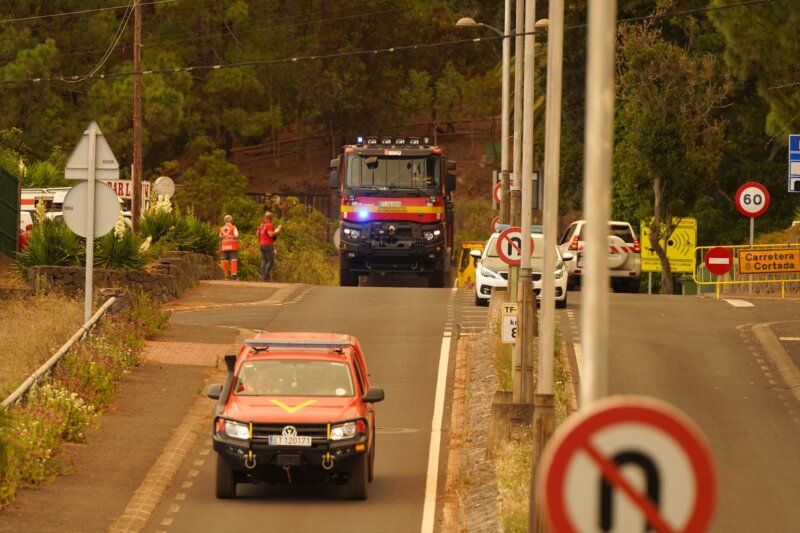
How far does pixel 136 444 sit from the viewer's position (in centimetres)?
1988

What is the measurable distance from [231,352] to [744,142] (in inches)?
1209

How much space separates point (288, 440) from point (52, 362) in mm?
5005

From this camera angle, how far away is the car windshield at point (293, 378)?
17.4 meters

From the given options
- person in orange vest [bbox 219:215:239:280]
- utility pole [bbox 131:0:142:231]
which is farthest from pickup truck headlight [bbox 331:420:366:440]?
person in orange vest [bbox 219:215:239:280]

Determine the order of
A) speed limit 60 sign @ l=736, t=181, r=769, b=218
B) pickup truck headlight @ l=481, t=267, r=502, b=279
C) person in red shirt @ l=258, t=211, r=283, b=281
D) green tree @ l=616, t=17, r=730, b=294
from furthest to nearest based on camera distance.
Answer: green tree @ l=616, t=17, r=730, b=294, person in red shirt @ l=258, t=211, r=283, b=281, speed limit 60 sign @ l=736, t=181, r=769, b=218, pickup truck headlight @ l=481, t=267, r=502, b=279

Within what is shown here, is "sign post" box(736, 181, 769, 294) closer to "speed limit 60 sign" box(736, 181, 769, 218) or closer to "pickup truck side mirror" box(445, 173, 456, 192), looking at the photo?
"speed limit 60 sign" box(736, 181, 769, 218)

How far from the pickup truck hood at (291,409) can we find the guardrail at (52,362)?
229 centimetres

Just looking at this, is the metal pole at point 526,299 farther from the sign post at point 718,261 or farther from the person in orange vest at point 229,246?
the person in orange vest at point 229,246

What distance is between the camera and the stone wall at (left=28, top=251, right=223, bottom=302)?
1270 inches

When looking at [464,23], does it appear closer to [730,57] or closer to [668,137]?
[730,57]

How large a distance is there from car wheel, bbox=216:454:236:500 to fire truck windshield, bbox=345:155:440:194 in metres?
23.0

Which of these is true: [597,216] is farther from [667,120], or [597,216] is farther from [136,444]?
[667,120]

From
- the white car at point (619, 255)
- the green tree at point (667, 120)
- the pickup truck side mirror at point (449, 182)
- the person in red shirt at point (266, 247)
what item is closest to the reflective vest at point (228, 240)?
the person in red shirt at point (266, 247)

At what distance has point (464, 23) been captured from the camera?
38.0 metres
